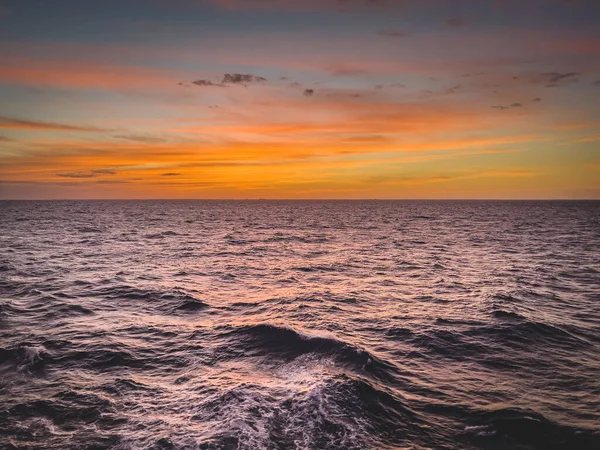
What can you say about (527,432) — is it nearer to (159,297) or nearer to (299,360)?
(299,360)

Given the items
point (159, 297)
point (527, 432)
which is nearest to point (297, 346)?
point (527, 432)

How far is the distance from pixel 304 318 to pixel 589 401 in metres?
11.7

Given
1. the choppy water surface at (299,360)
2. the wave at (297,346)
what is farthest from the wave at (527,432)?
the wave at (297,346)

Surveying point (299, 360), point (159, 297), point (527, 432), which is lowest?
point (159, 297)

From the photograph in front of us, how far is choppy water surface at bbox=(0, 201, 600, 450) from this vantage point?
9.90 m

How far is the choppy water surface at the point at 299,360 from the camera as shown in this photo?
9905mm

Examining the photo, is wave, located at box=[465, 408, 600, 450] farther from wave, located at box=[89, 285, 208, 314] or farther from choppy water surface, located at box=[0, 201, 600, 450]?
wave, located at box=[89, 285, 208, 314]

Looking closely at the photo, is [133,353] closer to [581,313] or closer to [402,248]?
[581,313]

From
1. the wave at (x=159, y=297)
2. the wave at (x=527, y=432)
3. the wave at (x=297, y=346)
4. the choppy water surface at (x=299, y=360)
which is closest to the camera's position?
the wave at (x=527, y=432)

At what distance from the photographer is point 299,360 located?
14.5m

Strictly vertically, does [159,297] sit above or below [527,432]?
below

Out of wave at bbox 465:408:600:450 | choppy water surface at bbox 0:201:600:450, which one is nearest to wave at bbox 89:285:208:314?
choppy water surface at bbox 0:201:600:450

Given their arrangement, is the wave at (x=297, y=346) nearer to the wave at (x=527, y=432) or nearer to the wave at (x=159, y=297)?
the wave at (x=527, y=432)

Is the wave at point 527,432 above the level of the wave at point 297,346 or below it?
above
